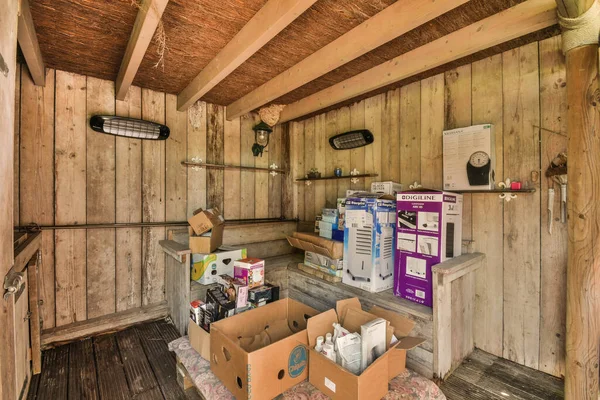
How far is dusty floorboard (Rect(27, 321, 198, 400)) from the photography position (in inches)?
65.5

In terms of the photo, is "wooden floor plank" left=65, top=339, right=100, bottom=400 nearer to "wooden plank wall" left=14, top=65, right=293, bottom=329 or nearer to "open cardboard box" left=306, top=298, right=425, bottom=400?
"wooden plank wall" left=14, top=65, right=293, bottom=329

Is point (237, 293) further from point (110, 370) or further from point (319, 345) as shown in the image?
point (110, 370)

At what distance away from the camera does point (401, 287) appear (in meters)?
1.94

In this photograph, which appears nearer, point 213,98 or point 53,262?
point 53,262

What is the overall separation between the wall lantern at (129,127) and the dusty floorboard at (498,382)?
3004 millimetres

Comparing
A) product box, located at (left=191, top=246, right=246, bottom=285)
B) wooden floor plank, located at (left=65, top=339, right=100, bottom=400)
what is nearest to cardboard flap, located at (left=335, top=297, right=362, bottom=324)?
product box, located at (left=191, top=246, right=246, bottom=285)

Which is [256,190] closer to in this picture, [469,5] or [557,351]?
[469,5]

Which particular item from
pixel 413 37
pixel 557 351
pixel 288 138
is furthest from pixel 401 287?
pixel 288 138

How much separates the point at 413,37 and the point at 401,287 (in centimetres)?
169

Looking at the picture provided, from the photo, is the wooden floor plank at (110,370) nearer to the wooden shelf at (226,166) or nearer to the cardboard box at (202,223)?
the cardboard box at (202,223)

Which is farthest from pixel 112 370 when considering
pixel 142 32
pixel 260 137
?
pixel 260 137

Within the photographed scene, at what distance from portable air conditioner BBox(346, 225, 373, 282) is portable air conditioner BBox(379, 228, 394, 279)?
0.09m

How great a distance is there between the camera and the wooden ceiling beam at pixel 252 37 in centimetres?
138

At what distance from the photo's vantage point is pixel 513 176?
1.92 metres
